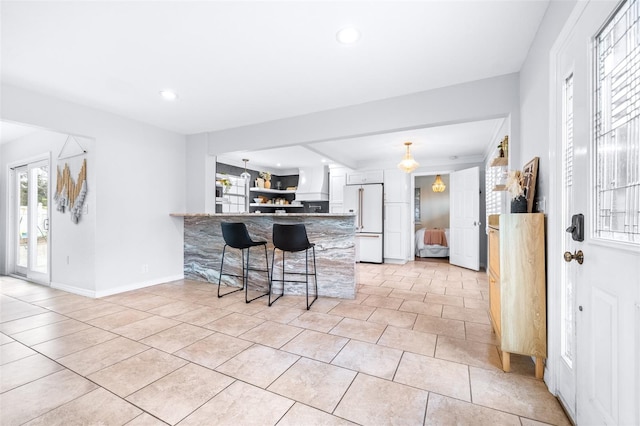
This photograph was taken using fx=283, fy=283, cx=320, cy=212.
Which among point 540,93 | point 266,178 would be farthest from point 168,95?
point 266,178

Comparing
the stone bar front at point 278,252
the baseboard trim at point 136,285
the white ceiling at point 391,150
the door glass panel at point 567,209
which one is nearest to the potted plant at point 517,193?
the door glass panel at point 567,209

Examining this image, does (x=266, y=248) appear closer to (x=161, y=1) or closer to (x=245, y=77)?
(x=245, y=77)

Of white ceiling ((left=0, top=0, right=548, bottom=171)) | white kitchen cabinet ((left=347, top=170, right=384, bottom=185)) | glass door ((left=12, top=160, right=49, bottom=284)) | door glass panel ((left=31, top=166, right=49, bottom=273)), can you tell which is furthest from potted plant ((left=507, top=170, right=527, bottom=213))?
door glass panel ((left=31, top=166, right=49, bottom=273))

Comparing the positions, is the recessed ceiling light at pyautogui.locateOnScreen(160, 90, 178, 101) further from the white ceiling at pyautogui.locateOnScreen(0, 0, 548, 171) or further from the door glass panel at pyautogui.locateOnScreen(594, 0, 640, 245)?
the door glass panel at pyautogui.locateOnScreen(594, 0, 640, 245)

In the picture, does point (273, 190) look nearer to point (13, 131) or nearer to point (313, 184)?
point (313, 184)

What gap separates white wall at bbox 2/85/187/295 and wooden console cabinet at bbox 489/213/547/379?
4.45 meters

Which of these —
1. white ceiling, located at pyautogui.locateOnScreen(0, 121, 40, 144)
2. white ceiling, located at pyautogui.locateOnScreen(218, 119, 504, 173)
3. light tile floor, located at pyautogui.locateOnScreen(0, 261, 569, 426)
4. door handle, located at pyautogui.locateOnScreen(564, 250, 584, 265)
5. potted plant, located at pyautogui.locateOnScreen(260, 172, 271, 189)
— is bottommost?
light tile floor, located at pyautogui.locateOnScreen(0, 261, 569, 426)

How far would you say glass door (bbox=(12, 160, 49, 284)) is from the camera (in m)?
4.68

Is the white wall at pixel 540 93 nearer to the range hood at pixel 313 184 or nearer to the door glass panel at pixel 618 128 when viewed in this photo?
the door glass panel at pixel 618 128

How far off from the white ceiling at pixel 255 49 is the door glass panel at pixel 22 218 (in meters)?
3.02

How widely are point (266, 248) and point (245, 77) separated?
2177mm

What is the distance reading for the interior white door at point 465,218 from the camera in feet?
17.8

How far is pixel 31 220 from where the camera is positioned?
15.9 feet

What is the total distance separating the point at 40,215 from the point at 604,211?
7063mm
